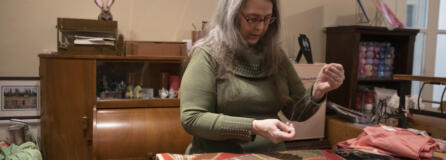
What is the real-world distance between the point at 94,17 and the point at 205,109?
1850 millimetres

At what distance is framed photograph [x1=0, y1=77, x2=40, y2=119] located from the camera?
244 centimetres

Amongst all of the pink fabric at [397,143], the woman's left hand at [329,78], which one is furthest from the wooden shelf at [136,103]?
the woman's left hand at [329,78]

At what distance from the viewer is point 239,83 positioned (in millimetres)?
1128

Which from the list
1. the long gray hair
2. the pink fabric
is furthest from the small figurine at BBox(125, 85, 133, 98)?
the pink fabric

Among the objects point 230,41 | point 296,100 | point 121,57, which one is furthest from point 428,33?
point 230,41

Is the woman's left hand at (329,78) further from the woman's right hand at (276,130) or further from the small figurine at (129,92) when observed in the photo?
the small figurine at (129,92)

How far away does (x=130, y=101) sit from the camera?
2193mm

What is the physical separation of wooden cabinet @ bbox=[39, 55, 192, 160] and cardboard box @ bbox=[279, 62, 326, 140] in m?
1.03

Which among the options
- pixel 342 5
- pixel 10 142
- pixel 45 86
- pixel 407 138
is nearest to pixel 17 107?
pixel 10 142

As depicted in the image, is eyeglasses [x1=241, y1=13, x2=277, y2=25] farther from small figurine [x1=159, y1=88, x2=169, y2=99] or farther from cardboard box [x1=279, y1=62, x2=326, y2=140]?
cardboard box [x1=279, y1=62, x2=326, y2=140]

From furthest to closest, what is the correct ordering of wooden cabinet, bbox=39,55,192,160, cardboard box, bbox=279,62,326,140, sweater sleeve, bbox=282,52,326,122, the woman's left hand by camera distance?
cardboard box, bbox=279,62,326,140
wooden cabinet, bbox=39,55,192,160
sweater sleeve, bbox=282,52,326,122
the woman's left hand

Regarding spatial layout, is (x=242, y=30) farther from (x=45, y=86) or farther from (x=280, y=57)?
(x=45, y=86)

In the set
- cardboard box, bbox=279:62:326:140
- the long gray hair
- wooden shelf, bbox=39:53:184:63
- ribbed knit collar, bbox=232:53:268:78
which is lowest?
cardboard box, bbox=279:62:326:140

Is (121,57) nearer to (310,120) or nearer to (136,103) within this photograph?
(136,103)
